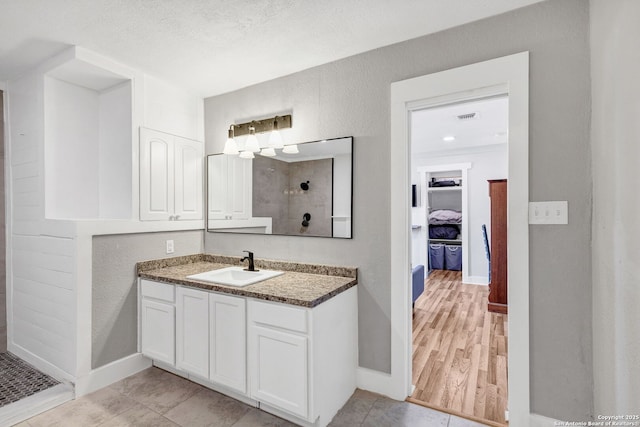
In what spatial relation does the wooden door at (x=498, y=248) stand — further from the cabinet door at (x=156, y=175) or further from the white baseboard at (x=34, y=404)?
the white baseboard at (x=34, y=404)

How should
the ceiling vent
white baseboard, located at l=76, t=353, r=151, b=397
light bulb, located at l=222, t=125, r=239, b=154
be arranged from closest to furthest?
white baseboard, located at l=76, t=353, r=151, b=397 → light bulb, located at l=222, t=125, r=239, b=154 → the ceiling vent

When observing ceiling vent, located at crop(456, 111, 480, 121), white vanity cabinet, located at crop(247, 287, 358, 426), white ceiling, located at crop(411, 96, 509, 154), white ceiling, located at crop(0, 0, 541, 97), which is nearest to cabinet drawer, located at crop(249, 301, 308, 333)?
white vanity cabinet, located at crop(247, 287, 358, 426)

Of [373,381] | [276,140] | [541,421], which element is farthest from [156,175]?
[541,421]

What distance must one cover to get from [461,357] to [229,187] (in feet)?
8.27

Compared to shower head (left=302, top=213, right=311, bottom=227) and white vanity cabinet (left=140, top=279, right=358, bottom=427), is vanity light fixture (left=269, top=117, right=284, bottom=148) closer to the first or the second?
shower head (left=302, top=213, right=311, bottom=227)

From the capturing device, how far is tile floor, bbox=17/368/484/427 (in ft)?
6.22

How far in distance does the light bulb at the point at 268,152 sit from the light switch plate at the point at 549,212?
1.82 metres

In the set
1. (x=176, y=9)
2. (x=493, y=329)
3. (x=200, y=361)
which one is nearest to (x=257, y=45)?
(x=176, y=9)

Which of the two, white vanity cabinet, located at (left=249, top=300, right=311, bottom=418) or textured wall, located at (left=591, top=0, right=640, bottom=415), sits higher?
textured wall, located at (left=591, top=0, right=640, bottom=415)

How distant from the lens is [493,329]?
3.34 m

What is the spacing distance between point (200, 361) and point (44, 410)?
3.23ft

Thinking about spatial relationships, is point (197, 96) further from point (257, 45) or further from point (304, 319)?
point (304, 319)

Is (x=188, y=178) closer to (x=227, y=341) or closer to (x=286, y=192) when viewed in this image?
(x=286, y=192)

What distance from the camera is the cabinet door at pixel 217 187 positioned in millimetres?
2938
